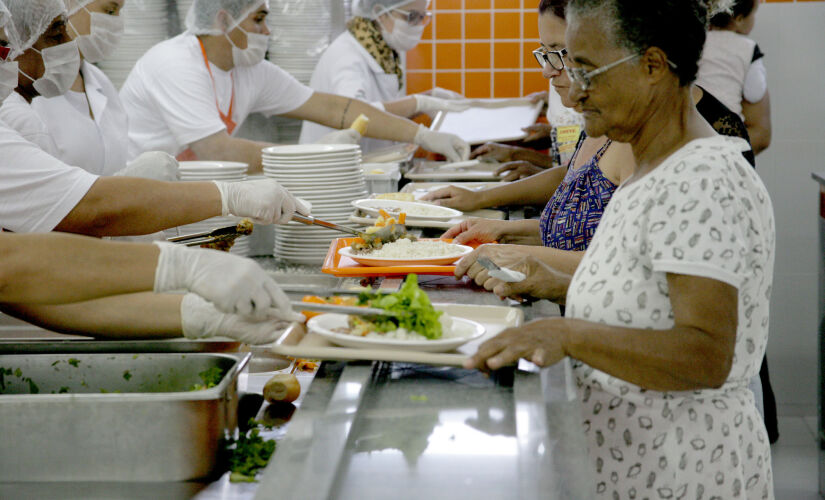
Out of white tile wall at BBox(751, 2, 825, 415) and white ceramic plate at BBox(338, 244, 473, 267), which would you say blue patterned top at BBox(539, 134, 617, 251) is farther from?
white tile wall at BBox(751, 2, 825, 415)

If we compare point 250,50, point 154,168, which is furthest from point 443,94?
point 154,168

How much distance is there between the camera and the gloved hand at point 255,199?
2.39 m

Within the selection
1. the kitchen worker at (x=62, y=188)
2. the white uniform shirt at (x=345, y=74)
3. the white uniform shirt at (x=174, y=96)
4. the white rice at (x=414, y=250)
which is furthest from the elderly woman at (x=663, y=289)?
the white uniform shirt at (x=345, y=74)

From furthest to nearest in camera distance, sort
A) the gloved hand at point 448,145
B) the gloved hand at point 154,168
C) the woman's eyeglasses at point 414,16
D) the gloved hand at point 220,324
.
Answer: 1. the woman's eyeglasses at point 414,16
2. the gloved hand at point 448,145
3. the gloved hand at point 154,168
4. the gloved hand at point 220,324

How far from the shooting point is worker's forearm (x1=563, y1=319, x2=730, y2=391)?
1.30 metres

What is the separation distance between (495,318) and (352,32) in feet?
13.1

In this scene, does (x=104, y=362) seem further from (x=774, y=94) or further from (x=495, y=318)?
(x=774, y=94)

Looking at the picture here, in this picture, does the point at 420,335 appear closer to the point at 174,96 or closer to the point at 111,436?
the point at 111,436

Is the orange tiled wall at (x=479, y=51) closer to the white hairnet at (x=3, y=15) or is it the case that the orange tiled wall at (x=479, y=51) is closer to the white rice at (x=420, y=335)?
the white hairnet at (x=3, y=15)

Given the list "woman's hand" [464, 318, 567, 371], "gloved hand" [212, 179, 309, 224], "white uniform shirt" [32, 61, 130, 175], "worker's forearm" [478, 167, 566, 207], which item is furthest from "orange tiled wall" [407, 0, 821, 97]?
"woman's hand" [464, 318, 567, 371]

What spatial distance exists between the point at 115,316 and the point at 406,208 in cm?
125

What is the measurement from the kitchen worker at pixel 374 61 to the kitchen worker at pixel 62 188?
2616 mm

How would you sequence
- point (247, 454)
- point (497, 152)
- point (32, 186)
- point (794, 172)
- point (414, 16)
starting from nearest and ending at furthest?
point (247, 454), point (32, 186), point (497, 152), point (794, 172), point (414, 16)

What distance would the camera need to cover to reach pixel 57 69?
256 centimetres
